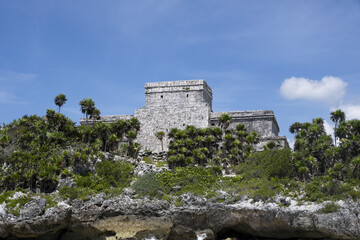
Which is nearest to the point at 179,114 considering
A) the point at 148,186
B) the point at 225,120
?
the point at 225,120

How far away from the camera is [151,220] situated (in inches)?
1521

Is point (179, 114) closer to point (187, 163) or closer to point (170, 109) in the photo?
point (170, 109)

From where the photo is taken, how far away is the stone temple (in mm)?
58156

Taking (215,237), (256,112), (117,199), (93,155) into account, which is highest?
(256,112)

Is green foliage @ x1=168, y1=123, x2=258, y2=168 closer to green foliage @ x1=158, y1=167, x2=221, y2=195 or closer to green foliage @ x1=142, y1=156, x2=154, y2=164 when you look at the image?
green foliage @ x1=142, y1=156, x2=154, y2=164

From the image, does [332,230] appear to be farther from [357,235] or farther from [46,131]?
[46,131]

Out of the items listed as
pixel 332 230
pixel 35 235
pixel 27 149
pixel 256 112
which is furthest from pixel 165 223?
pixel 256 112

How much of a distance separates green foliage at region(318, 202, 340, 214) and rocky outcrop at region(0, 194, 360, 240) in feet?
2.94

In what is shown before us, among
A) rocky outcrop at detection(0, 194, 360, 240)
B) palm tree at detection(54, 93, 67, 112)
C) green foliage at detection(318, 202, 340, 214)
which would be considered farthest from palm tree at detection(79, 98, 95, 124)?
green foliage at detection(318, 202, 340, 214)

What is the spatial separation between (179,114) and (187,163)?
11727mm

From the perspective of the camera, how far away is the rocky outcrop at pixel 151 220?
37438 millimetres

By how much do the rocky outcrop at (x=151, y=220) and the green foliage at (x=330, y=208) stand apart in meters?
0.90

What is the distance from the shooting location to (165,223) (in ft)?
127

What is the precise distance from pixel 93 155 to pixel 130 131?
5.51m
